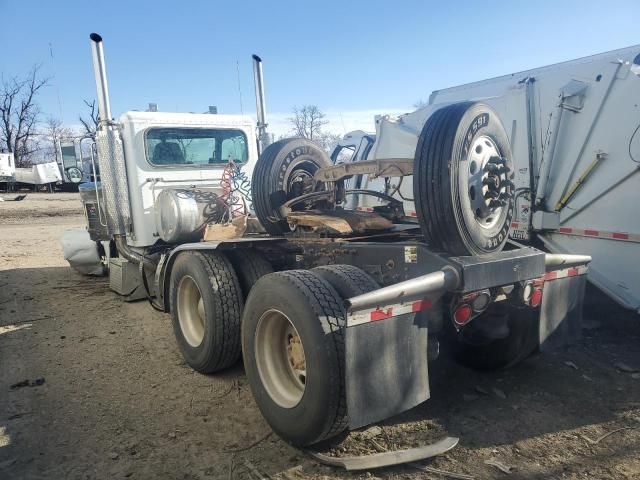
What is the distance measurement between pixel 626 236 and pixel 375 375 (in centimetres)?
392

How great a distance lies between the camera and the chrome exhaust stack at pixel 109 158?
227 inches

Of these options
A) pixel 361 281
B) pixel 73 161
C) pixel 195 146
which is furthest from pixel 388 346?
pixel 73 161

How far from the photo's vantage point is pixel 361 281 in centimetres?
296

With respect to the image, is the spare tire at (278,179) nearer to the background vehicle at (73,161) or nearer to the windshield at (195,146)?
the windshield at (195,146)

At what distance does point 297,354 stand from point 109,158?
4178 millimetres

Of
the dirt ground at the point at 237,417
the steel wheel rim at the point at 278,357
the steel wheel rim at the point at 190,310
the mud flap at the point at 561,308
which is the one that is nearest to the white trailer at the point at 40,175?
the dirt ground at the point at 237,417

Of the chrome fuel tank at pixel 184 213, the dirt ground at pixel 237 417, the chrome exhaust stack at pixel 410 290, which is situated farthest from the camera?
the chrome fuel tank at pixel 184 213

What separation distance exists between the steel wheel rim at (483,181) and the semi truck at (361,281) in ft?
0.04

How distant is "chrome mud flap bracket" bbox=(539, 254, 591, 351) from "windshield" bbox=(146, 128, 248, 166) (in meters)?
4.60

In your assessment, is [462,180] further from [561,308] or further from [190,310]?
[190,310]

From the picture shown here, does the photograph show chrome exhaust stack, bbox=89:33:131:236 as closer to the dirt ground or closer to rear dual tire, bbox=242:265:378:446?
the dirt ground

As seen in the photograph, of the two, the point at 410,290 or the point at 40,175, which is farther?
the point at 40,175

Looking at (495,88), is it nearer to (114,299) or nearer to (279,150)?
(279,150)

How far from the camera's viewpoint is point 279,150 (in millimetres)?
4543
